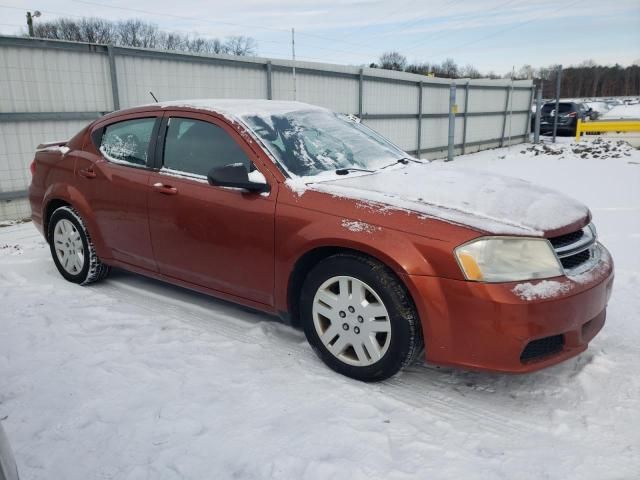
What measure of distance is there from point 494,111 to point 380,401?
1880 centimetres

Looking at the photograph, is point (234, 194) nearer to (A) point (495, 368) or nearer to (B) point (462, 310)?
(B) point (462, 310)

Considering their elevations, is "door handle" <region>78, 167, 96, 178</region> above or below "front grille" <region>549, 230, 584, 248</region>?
above

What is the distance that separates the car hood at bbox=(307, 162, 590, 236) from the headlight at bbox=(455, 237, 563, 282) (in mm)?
58

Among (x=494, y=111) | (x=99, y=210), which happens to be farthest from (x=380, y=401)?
(x=494, y=111)

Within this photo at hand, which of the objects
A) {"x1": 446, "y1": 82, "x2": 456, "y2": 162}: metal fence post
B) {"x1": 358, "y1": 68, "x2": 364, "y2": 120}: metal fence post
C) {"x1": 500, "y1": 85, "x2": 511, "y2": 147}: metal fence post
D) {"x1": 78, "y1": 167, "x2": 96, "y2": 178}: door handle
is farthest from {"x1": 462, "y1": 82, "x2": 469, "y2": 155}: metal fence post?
{"x1": 78, "y1": 167, "x2": 96, "y2": 178}: door handle

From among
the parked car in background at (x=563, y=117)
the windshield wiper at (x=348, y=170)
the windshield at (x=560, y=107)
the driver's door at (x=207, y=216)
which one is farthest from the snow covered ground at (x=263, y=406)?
the windshield at (x=560, y=107)

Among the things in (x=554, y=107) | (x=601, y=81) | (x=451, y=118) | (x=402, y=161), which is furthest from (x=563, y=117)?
(x=601, y=81)

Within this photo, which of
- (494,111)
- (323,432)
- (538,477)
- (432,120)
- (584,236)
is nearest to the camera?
(538,477)

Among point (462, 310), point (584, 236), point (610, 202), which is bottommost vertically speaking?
point (610, 202)

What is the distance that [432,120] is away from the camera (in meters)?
16.0

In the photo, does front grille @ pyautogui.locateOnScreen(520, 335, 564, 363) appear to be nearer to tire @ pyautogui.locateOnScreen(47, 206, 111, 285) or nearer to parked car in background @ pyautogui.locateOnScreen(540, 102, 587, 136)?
tire @ pyautogui.locateOnScreen(47, 206, 111, 285)

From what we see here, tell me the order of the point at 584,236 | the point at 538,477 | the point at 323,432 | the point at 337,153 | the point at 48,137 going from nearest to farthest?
the point at 538,477 → the point at 323,432 → the point at 584,236 → the point at 337,153 → the point at 48,137

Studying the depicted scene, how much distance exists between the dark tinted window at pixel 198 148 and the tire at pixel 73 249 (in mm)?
1198

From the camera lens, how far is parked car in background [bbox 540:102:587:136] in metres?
23.1
